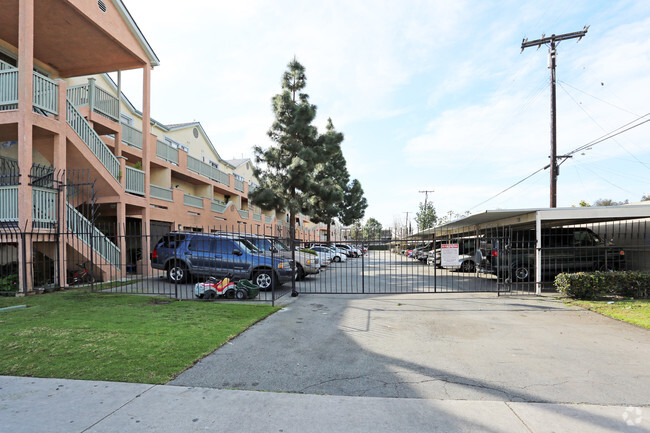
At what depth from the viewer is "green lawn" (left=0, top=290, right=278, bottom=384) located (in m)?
4.34

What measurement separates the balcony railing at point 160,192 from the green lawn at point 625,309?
56.6 feet

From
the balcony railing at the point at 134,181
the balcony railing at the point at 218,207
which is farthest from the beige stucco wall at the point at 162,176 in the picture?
the balcony railing at the point at 218,207

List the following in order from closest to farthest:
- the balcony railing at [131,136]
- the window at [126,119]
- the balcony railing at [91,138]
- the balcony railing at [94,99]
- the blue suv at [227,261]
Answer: the blue suv at [227,261] < the balcony railing at [91,138] < the balcony railing at [94,99] < the balcony railing at [131,136] < the window at [126,119]

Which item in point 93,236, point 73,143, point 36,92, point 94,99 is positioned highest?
point 94,99

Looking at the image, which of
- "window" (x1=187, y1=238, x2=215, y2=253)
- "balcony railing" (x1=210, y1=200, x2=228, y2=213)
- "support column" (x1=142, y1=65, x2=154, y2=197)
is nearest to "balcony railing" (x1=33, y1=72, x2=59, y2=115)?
"support column" (x1=142, y1=65, x2=154, y2=197)

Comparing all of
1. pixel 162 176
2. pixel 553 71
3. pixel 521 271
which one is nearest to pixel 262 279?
pixel 521 271

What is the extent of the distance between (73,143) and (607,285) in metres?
17.2

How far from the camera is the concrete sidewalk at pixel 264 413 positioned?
3.08 metres

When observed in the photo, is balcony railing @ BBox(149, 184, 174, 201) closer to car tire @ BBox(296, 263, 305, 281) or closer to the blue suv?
the blue suv

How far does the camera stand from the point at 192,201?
20.3 m

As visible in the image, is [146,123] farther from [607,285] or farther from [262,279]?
[607,285]

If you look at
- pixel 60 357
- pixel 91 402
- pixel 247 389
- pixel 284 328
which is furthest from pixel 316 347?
pixel 60 357

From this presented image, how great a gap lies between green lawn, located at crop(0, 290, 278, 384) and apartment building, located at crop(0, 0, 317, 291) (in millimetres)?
2645

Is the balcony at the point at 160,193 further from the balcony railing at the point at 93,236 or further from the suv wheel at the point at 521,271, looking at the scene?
the suv wheel at the point at 521,271
